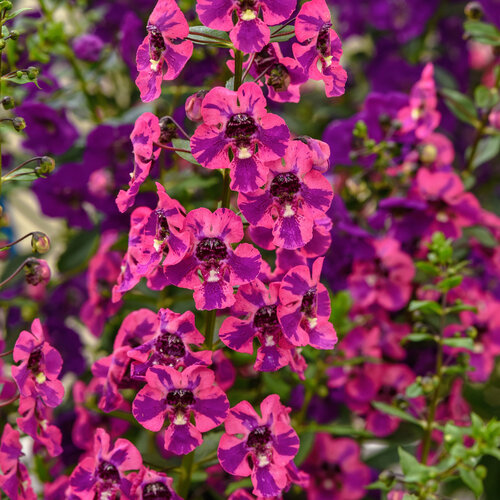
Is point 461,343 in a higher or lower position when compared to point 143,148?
lower

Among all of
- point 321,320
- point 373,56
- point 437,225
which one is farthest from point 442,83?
point 321,320

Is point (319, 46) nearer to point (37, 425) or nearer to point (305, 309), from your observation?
point (305, 309)

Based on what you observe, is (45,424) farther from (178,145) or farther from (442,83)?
(442,83)

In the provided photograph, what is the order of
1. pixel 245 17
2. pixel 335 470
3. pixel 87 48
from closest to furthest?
1. pixel 245 17
2. pixel 335 470
3. pixel 87 48

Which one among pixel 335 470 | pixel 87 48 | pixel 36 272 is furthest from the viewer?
pixel 87 48

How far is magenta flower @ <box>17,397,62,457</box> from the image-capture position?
0.60 m

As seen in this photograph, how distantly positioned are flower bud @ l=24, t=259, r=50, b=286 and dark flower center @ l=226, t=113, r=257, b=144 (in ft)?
0.66

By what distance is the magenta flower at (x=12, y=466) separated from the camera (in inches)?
23.8

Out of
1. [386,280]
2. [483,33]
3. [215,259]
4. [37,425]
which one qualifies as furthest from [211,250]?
[483,33]

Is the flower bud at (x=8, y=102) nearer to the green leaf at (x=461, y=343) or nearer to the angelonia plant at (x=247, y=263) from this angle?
the angelonia plant at (x=247, y=263)

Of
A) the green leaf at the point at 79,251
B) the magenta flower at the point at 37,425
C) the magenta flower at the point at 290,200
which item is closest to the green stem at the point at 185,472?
the magenta flower at the point at 37,425

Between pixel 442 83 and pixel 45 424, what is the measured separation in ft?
2.79

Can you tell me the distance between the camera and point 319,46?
55 cm

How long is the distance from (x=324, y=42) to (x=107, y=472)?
1.17 feet
